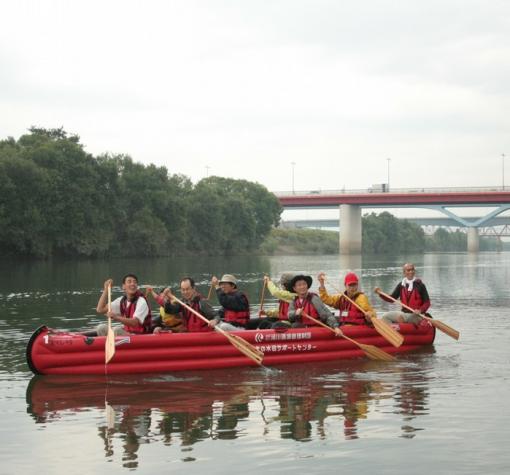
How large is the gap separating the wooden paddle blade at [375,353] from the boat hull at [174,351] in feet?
1.27

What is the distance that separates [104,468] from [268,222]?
87.6m

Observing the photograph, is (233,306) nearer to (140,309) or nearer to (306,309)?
(306,309)

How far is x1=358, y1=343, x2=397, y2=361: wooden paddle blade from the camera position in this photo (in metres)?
13.9

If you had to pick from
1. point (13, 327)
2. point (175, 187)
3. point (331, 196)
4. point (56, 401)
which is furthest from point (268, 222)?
point (56, 401)

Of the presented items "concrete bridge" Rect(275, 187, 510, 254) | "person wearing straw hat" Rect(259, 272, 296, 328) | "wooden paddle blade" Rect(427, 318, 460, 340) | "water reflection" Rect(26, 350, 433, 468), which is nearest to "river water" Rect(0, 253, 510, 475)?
"water reflection" Rect(26, 350, 433, 468)

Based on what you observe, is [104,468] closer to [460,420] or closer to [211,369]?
[460,420]

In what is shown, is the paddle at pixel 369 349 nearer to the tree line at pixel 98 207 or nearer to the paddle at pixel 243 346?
the paddle at pixel 243 346

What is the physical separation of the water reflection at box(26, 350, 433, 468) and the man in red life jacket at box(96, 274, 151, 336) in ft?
2.92

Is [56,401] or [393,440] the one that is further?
[56,401]

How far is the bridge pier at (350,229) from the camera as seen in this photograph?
10044 cm

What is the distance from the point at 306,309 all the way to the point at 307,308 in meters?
0.03

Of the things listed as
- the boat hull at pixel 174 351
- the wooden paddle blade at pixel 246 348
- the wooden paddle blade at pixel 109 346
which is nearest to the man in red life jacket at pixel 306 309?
the boat hull at pixel 174 351

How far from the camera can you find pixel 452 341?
1691 cm

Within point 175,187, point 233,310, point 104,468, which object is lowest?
point 104,468
